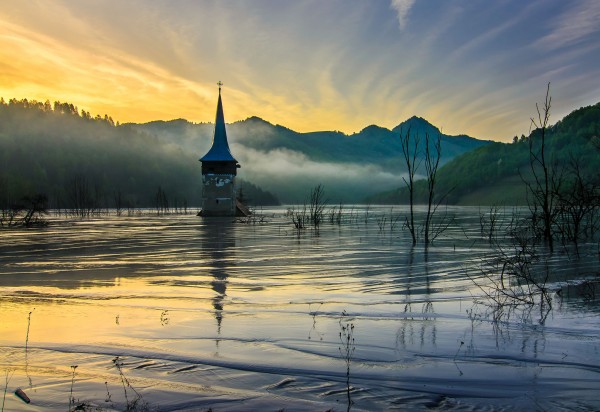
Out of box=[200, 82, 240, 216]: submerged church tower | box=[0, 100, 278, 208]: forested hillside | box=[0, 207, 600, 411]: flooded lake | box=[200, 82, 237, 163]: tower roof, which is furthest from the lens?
box=[0, 100, 278, 208]: forested hillside

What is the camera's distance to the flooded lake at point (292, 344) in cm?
461

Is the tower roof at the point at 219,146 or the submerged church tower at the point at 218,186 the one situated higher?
the tower roof at the point at 219,146

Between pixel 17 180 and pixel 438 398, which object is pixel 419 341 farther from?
pixel 17 180

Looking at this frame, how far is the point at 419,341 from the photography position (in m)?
6.55

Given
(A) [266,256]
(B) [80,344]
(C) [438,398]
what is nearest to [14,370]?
(B) [80,344]

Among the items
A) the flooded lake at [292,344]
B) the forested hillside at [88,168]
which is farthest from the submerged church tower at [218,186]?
the forested hillside at [88,168]

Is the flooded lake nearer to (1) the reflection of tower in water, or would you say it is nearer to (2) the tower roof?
(1) the reflection of tower in water

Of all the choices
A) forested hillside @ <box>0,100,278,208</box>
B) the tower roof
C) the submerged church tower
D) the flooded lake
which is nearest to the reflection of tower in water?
the flooded lake

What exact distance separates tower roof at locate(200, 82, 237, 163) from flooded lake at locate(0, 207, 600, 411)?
5712 centimetres

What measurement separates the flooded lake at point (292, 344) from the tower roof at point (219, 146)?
187 ft

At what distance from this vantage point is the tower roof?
69.7 meters

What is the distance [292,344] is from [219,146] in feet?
221

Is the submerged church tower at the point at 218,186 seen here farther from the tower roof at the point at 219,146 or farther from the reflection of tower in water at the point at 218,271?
the reflection of tower in water at the point at 218,271

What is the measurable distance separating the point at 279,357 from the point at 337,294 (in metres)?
4.63
